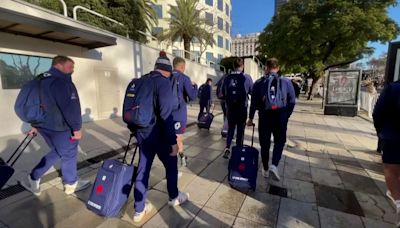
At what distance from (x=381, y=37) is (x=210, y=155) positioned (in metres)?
15.0

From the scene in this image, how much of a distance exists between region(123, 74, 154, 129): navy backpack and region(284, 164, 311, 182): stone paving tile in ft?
8.33

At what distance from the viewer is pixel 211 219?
241 centimetres

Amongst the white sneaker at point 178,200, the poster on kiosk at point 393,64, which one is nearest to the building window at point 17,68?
the white sneaker at point 178,200

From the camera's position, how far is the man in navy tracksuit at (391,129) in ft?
6.63

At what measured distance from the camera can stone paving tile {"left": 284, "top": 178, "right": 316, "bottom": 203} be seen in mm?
2867

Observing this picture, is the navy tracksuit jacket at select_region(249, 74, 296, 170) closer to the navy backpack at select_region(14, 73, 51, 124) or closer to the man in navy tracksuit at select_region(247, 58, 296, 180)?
the man in navy tracksuit at select_region(247, 58, 296, 180)

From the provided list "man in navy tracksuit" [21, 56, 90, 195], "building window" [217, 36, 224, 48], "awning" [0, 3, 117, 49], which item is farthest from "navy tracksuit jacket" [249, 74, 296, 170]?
"building window" [217, 36, 224, 48]

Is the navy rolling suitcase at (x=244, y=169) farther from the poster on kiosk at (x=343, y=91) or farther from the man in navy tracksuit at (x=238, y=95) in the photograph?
the poster on kiosk at (x=343, y=91)

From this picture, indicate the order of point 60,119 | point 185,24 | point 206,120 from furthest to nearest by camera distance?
1. point 185,24
2. point 206,120
3. point 60,119

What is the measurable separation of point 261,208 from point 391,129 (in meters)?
1.52

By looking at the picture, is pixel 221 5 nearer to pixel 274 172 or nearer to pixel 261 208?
pixel 274 172

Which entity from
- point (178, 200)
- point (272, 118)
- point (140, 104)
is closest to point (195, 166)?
point (178, 200)

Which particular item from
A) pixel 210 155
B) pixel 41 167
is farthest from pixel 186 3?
pixel 41 167

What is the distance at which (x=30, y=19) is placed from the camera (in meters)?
4.55
